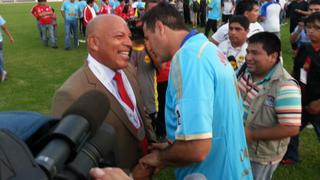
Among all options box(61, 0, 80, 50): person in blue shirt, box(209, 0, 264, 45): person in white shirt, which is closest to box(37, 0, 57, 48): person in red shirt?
box(61, 0, 80, 50): person in blue shirt

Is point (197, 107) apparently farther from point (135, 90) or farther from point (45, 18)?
point (45, 18)

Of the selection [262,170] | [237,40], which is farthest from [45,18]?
[262,170]

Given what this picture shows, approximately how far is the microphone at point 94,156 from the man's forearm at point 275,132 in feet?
6.21

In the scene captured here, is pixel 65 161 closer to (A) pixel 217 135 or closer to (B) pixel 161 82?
(A) pixel 217 135

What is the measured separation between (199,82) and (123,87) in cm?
88

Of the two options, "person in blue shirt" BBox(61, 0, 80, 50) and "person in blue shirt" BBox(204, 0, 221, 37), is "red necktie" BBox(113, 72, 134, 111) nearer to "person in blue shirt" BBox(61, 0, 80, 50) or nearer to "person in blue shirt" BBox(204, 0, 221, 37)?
"person in blue shirt" BBox(61, 0, 80, 50)

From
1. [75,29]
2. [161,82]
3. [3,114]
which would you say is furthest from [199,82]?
[75,29]

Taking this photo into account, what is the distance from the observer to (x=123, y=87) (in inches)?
106

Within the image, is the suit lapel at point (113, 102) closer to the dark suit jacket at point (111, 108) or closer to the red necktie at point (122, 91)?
the dark suit jacket at point (111, 108)

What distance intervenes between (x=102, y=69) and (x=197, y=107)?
36.0 inches

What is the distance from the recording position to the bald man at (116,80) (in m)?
2.48

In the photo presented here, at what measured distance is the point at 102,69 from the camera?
259cm

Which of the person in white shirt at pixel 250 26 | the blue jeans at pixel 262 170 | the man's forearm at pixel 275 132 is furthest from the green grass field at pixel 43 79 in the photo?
the man's forearm at pixel 275 132

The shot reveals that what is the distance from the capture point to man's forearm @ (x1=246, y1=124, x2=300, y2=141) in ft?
9.41
